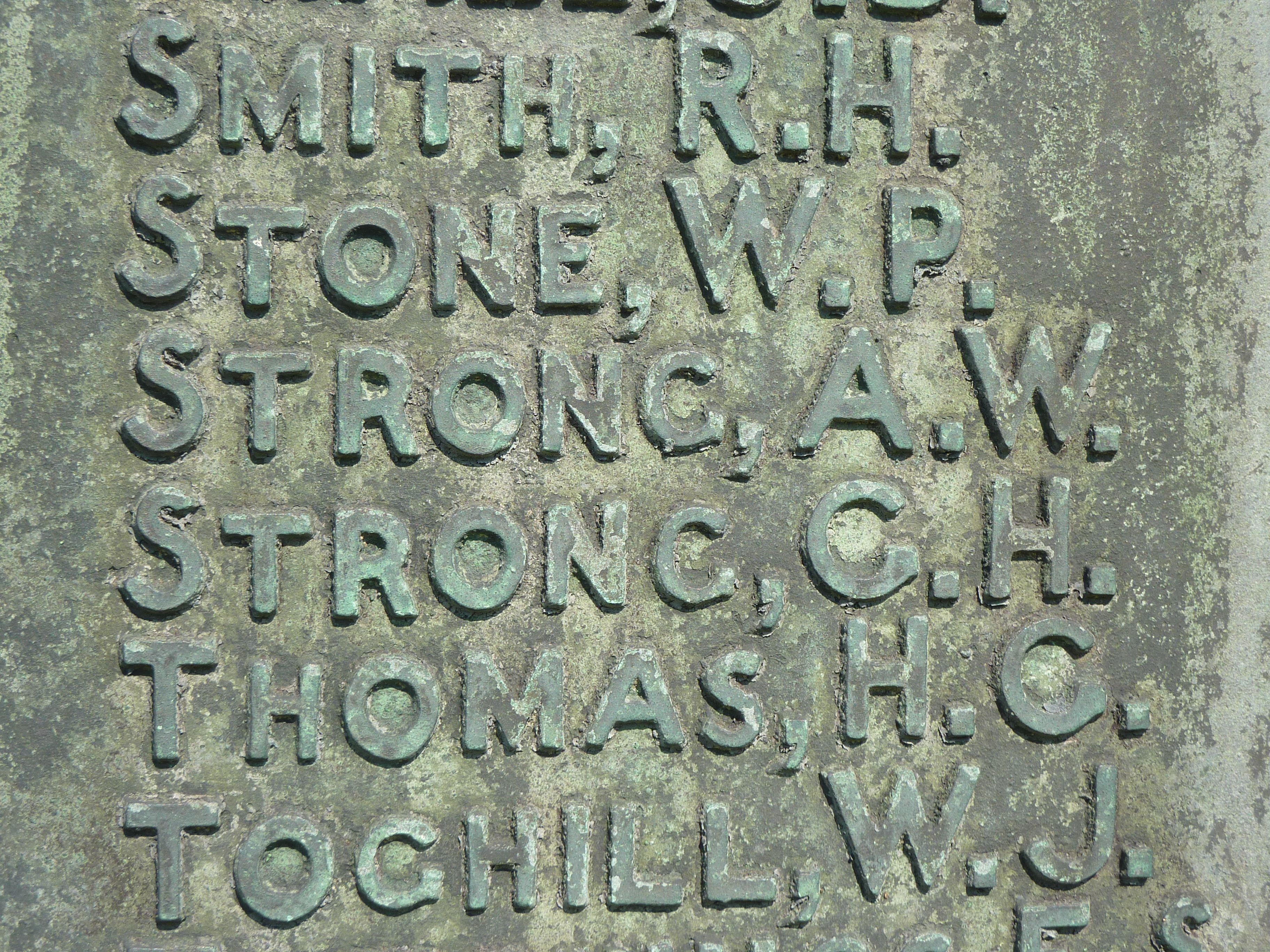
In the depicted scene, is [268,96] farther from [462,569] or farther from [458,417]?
[462,569]

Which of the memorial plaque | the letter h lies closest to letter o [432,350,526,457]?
the memorial plaque

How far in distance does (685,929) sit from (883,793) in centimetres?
36

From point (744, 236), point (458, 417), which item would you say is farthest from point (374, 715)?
point (744, 236)

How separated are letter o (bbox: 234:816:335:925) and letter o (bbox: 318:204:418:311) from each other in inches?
29.5

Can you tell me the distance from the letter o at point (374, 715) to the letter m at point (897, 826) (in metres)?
0.59

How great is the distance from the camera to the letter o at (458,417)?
153cm

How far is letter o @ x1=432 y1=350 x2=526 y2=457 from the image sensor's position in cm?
153

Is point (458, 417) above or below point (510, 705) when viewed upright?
above

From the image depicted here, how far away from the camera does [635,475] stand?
157 cm

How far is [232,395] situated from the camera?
4.99 ft

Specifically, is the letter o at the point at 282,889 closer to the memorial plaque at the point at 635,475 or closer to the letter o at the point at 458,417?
the memorial plaque at the point at 635,475

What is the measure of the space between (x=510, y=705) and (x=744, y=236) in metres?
0.77

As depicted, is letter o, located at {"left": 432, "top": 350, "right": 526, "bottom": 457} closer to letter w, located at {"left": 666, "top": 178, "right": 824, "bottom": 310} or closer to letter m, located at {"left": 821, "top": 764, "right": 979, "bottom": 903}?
letter w, located at {"left": 666, "top": 178, "right": 824, "bottom": 310}

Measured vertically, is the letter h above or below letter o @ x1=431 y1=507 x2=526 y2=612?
below
